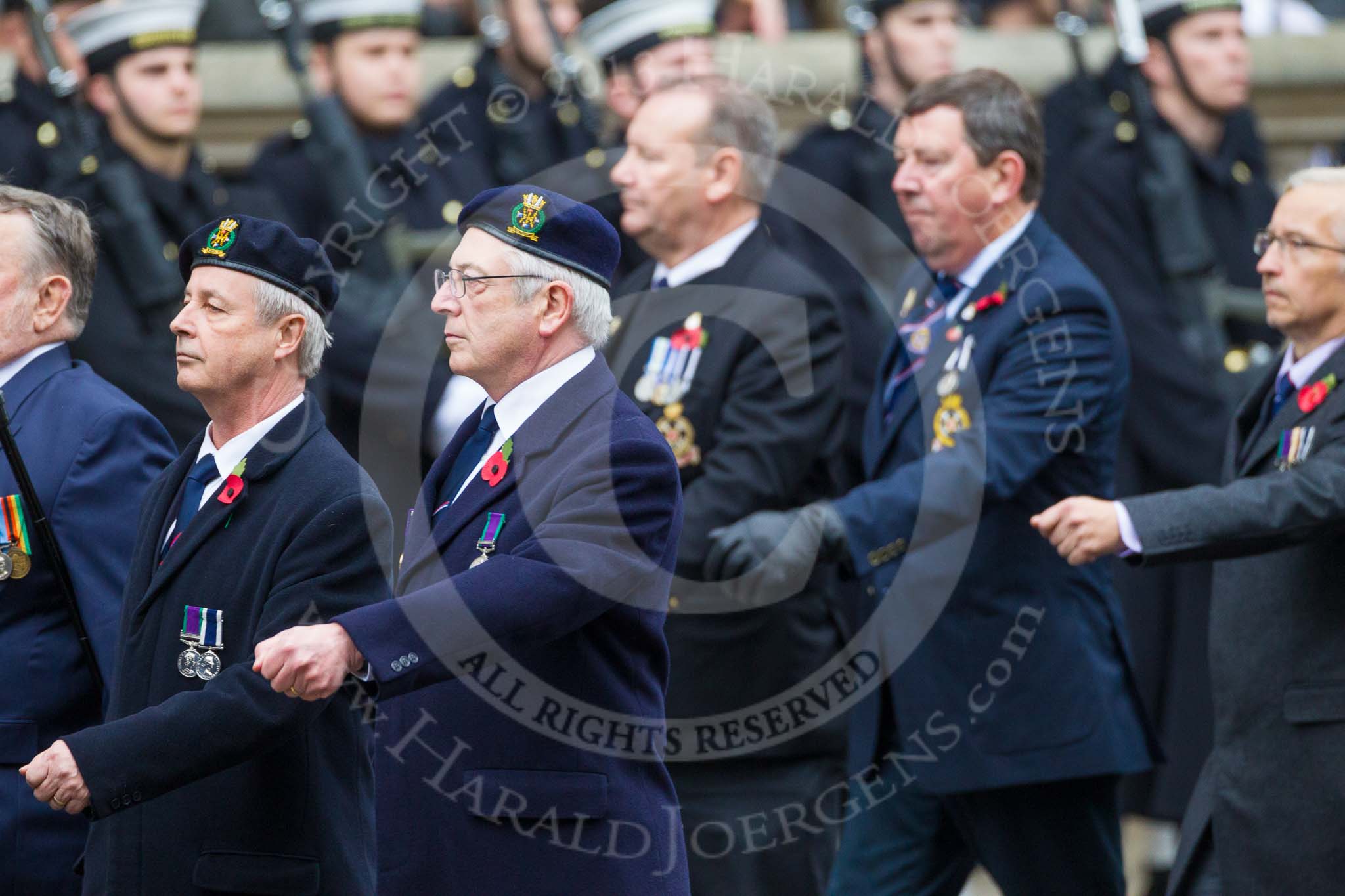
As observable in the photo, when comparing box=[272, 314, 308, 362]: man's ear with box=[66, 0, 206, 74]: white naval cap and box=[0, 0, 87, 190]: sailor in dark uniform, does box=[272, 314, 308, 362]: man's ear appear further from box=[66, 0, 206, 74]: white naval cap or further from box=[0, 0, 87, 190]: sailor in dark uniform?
box=[66, 0, 206, 74]: white naval cap

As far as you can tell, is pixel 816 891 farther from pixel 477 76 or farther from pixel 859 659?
pixel 477 76

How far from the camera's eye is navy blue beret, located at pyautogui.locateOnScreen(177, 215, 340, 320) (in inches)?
148

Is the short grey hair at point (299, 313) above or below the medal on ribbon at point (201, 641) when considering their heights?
above

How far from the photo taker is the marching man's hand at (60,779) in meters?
3.43

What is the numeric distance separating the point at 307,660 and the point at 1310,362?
2122 mm

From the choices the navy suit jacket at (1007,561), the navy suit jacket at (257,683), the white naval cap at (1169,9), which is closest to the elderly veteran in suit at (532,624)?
the navy suit jacket at (257,683)

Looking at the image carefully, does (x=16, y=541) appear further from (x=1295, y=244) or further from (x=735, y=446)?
(x=1295, y=244)

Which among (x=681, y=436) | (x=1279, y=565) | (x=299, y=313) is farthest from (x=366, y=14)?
(x=1279, y=565)

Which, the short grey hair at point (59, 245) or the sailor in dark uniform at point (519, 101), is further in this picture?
the sailor in dark uniform at point (519, 101)

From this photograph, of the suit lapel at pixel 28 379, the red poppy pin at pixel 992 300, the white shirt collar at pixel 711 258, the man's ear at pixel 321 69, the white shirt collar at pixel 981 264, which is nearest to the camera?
the suit lapel at pixel 28 379

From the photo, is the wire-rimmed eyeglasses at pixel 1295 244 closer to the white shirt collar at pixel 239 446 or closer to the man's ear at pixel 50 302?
the white shirt collar at pixel 239 446

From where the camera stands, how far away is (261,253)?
3762 millimetres

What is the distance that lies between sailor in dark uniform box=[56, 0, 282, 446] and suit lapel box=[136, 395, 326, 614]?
7.92 feet

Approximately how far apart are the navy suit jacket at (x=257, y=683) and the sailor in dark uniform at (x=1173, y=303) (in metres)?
3.69
